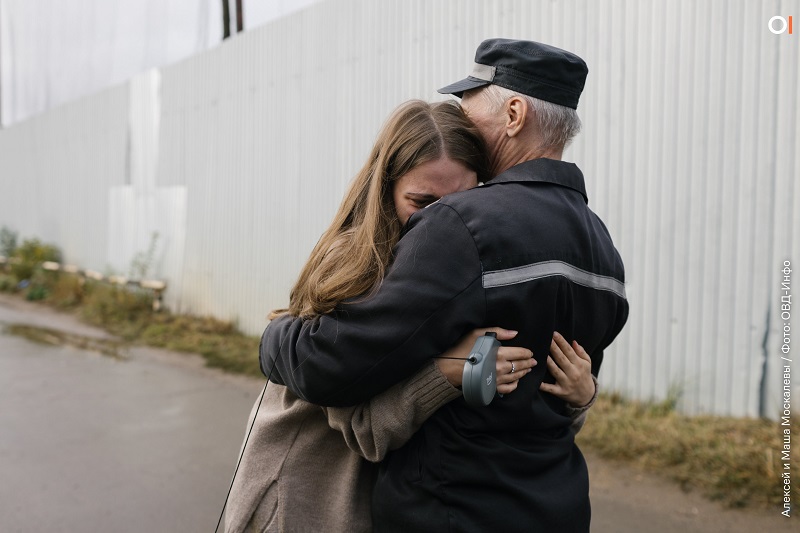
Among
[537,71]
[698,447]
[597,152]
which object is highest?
[597,152]

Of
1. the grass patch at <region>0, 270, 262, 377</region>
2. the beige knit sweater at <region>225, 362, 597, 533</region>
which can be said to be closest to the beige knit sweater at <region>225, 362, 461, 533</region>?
the beige knit sweater at <region>225, 362, 597, 533</region>

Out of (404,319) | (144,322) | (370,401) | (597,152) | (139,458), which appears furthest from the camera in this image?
(144,322)

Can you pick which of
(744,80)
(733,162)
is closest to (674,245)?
(733,162)

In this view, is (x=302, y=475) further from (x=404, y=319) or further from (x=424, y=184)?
(x=424, y=184)

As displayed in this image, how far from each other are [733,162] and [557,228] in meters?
3.52

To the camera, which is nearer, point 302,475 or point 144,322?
point 302,475

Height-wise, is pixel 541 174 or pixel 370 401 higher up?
pixel 541 174

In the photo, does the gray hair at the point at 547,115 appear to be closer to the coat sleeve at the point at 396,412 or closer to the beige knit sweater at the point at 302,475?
the coat sleeve at the point at 396,412

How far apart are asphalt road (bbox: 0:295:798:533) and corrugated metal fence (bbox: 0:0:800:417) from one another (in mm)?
1147

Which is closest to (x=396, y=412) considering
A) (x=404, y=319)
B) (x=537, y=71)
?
(x=404, y=319)

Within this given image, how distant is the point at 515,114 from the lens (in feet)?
5.91

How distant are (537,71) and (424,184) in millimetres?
378

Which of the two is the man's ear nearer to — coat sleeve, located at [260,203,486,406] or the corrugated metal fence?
coat sleeve, located at [260,203,486,406]

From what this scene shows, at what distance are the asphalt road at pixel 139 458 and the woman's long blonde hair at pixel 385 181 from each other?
2.56 meters
